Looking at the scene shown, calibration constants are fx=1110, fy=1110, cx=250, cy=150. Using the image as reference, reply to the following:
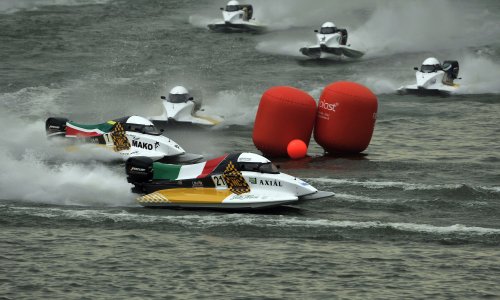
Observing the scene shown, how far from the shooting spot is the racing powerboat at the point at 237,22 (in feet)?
212

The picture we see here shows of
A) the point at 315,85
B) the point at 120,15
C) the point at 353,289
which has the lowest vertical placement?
the point at 353,289

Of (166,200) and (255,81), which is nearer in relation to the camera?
(166,200)

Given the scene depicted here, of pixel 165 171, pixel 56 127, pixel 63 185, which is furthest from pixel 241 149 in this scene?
pixel 63 185

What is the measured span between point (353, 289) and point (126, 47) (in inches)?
1479

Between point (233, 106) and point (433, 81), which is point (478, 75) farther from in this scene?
point (233, 106)

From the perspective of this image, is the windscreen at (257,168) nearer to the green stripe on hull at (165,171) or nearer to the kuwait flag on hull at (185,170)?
the kuwait flag on hull at (185,170)

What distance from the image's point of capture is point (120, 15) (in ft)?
222

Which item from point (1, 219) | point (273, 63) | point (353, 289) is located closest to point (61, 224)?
point (1, 219)

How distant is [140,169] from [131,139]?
593cm

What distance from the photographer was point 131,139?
1366 inches

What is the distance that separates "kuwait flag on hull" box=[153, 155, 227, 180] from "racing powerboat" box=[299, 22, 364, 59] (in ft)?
95.1

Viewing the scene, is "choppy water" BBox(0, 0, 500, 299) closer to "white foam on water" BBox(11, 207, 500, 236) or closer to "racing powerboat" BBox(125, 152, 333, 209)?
"white foam on water" BBox(11, 207, 500, 236)

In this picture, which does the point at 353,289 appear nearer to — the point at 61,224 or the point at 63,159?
the point at 61,224

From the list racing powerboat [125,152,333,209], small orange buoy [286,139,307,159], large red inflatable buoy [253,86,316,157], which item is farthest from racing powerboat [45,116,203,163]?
racing powerboat [125,152,333,209]
